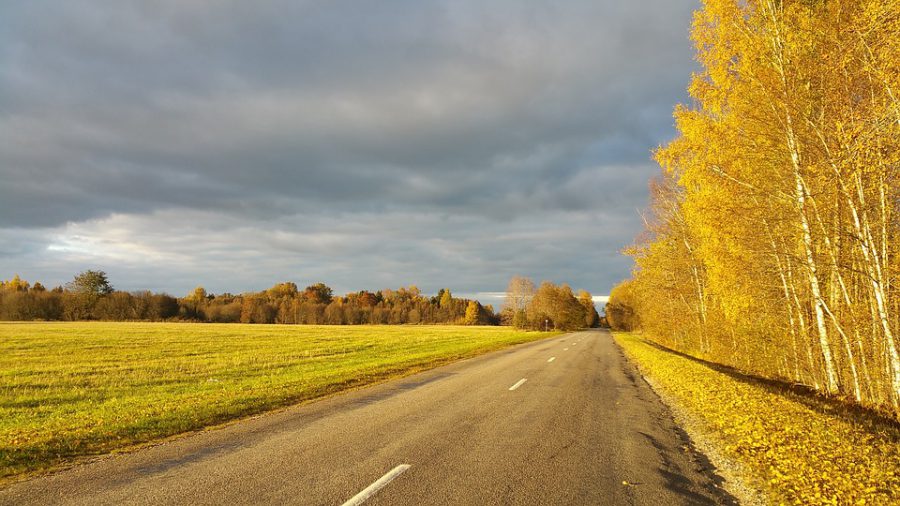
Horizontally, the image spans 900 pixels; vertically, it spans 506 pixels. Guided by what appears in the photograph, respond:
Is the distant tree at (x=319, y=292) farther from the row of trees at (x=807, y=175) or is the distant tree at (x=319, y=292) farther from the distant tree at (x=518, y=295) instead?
the row of trees at (x=807, y=175)

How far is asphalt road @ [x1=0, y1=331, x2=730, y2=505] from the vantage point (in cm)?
516

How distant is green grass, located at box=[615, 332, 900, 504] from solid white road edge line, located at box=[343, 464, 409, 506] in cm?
446

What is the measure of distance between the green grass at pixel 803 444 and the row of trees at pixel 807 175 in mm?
1868

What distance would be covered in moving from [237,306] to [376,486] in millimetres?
135412

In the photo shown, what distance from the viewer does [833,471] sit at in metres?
5.66

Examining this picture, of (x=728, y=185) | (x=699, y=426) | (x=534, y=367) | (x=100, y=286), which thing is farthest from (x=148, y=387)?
(x=100, y=286)

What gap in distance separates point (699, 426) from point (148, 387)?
16411 mm

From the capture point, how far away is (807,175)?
10695 mm

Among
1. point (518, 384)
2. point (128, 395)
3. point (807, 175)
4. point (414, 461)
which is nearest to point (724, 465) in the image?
point (414, 461)

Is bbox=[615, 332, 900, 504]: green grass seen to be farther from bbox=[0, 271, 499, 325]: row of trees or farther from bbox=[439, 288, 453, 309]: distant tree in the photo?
bbox=[439, 288, 453, 309]: distant tree

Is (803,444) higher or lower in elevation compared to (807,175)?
lower

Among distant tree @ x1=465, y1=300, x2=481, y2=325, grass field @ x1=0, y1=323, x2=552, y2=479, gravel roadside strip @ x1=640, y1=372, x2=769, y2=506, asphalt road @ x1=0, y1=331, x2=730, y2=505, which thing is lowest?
grass field @ x1=0, y1=323, x2=552, y2=479

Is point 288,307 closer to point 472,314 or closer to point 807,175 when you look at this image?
point 472,314

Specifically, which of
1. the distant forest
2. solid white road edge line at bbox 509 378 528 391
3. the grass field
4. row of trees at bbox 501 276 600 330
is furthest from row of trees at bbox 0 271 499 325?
solid white road edge line at bbox 509 378 528 391
